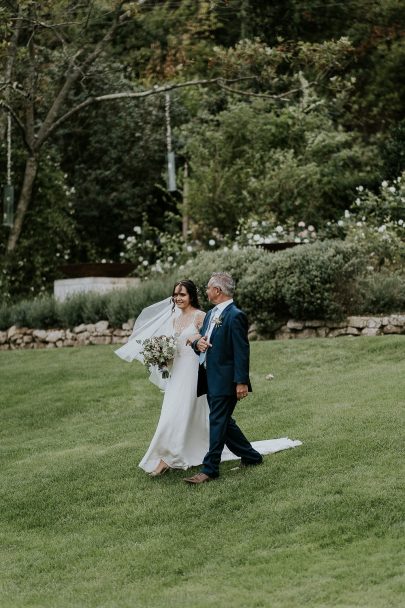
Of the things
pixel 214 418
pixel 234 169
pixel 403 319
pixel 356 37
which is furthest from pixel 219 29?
pixel 214 418

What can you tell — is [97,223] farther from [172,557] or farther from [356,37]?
[172,557]

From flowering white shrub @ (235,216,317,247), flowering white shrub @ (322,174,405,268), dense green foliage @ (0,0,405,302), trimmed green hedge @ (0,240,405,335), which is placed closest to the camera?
trimmed green hedge @ (0,240,405,335)

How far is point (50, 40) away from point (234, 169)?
23.6 ft

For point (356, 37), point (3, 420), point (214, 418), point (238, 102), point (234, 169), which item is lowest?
Result: point (3, 420)

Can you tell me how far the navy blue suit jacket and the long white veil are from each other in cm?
73

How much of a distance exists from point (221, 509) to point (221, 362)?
4.11 ft

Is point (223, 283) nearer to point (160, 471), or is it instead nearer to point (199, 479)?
point (199, 479)

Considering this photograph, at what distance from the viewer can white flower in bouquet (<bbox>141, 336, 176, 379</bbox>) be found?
9094 millimetres

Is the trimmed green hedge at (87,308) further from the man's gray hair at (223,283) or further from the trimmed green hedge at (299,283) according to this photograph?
the man's gray hair at (223,283)

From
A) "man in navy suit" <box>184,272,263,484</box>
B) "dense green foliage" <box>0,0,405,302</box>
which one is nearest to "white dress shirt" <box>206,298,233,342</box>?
"man in navy suit" <box>184,272,263,484</box>

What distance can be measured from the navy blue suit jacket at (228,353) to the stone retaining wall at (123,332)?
7148 millimetres

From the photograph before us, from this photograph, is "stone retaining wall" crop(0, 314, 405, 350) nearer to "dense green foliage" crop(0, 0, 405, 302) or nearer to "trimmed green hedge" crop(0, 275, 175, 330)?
"trimmed green hedge" crop(0, 275, 175, 330)

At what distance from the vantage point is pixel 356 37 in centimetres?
2748

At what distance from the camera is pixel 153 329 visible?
375 inches
